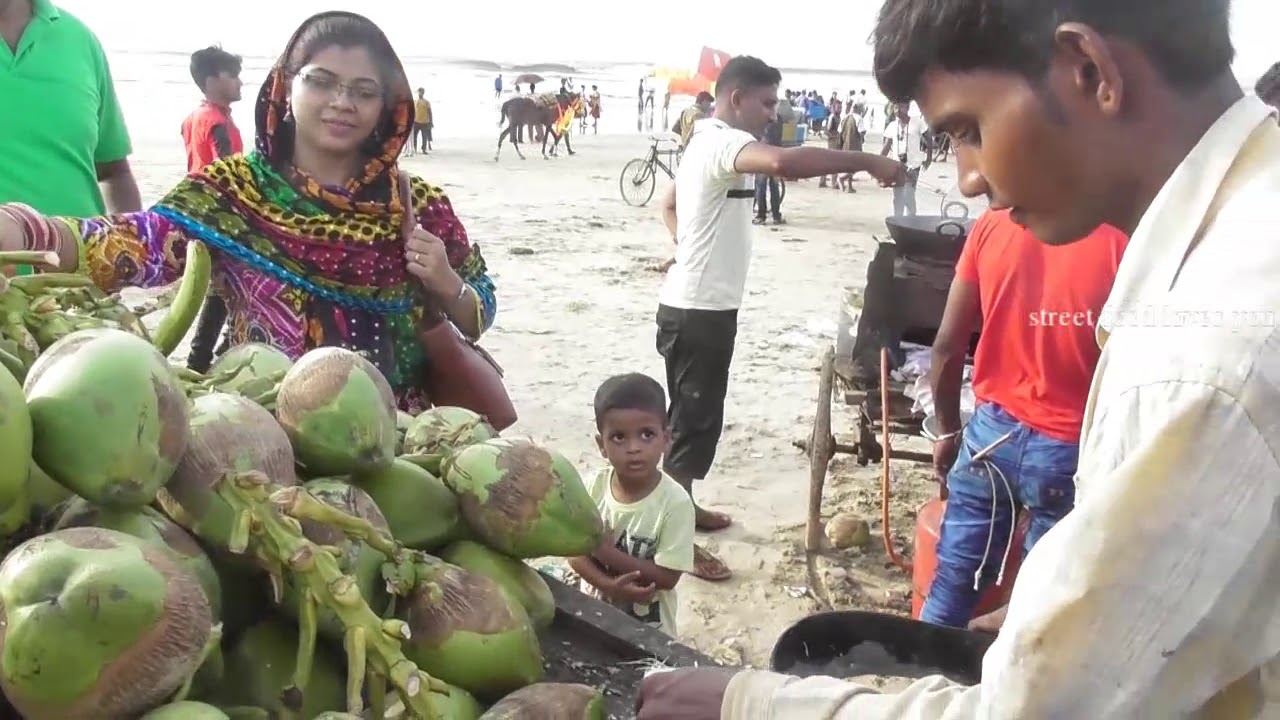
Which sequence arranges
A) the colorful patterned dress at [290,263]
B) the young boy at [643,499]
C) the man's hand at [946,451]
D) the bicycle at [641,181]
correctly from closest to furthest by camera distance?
the colorful patterned dress at [290,263] < the young boy at [643,499] < the man's hand at [946,451] < the bicycle at [641,181]

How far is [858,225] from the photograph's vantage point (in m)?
14.4

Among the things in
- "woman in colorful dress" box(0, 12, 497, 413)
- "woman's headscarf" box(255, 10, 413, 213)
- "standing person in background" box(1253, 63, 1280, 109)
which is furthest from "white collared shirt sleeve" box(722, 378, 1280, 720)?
"standing person in background" box(1253, 63, 1280, 109)

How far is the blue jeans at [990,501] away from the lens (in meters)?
2.97

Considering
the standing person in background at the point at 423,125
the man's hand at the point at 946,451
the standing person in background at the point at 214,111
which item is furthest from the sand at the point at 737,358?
the standing person in background at the point at 423,125

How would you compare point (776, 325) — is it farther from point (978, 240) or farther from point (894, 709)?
point (894, 709)

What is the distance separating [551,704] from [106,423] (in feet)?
1.70

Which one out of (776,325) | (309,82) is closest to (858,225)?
(776,325)

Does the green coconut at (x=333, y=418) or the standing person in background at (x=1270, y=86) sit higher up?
the standing person in background at (x=1270, y=86)

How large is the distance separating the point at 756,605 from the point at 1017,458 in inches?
52.6

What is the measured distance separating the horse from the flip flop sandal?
1919cm

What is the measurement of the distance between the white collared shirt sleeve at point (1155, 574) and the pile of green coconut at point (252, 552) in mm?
484

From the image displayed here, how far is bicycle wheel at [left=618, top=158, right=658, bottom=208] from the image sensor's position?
15.6m

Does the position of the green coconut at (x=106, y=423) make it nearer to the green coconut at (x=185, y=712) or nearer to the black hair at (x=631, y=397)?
the green coconut at (x=185, y=712)

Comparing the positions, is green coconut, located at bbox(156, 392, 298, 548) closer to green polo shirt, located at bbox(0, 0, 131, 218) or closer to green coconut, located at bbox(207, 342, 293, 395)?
green coconut, located at bbox(207, 342, 293, 395)
